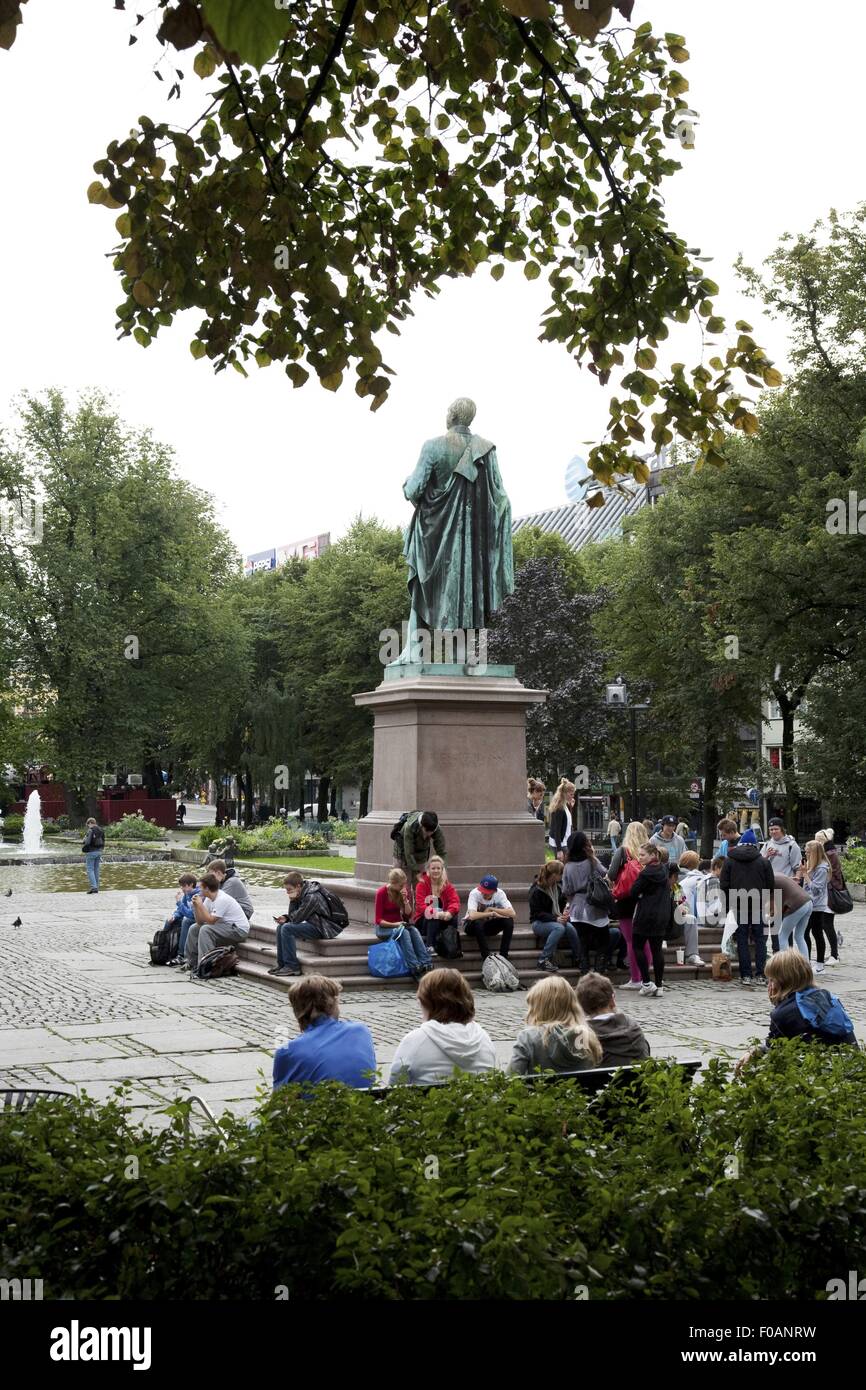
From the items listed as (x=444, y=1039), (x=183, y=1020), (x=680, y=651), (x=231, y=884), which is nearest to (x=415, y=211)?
(x=444, y=1039)

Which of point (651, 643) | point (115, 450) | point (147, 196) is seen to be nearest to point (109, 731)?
point (115, 450)

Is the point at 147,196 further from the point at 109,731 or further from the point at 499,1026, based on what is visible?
the point at 109,731

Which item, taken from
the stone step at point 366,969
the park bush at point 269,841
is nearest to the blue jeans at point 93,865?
the park bush at point 269,841

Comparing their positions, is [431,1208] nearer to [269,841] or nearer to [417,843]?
[417,843]

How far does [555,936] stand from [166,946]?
15.2 feet

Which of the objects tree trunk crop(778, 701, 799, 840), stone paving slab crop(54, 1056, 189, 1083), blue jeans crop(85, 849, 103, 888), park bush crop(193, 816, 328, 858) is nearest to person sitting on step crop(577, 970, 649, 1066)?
stone paving slab crop(54, 1056, 189, 1083)

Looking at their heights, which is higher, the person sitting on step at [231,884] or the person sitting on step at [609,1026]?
the person sitting on step at [231,884]

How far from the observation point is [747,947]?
52.8 ft

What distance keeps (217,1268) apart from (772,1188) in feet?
4.94

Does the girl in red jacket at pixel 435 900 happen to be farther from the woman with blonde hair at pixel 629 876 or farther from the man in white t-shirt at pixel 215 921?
the man in white t-shirt at pixel 215 921

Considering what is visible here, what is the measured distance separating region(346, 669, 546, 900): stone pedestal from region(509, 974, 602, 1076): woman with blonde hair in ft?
31.4

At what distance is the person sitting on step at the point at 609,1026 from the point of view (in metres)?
7.37

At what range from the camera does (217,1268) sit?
3850 millimetres

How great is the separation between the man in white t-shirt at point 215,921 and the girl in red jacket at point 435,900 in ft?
7.07
